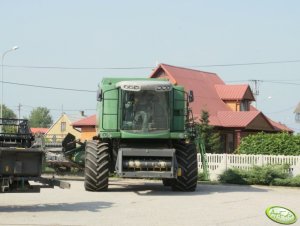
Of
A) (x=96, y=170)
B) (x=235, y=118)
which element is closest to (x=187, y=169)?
(x=96, y=170)

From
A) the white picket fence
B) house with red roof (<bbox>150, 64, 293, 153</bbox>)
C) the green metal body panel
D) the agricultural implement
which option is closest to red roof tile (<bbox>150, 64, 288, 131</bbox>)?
house with red roof (<bbox>150, 64, 293, 153</bbox>)

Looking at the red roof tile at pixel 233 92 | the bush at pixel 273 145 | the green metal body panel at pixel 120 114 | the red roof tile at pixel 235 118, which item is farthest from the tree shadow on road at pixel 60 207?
the red roof tile at pixel 233 92

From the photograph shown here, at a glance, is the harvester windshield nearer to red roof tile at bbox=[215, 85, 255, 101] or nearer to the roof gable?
the roof gable

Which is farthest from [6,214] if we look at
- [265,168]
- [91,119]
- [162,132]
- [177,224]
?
[91,119]

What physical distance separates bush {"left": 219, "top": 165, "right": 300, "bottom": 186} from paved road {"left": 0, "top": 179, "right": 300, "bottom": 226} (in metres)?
4.23

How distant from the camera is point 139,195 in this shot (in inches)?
718

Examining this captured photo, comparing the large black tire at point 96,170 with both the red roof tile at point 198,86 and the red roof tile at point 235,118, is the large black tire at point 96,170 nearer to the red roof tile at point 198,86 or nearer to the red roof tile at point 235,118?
the red roof tile at point 198,86

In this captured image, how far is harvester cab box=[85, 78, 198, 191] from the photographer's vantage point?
A: 1881cm

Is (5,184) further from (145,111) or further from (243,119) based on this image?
(243,119)

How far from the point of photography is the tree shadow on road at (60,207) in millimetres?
13569

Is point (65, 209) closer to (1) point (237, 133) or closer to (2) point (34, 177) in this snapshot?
(2) point (34, 177)

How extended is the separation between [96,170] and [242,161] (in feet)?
34.8

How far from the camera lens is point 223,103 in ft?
179

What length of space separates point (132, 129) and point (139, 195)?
2.20 metres
